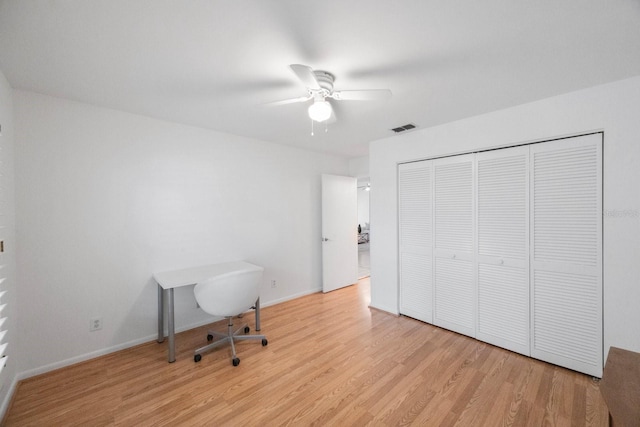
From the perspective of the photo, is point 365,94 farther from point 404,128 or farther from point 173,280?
point 173,280

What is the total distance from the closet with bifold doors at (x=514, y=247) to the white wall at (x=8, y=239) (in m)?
3.67

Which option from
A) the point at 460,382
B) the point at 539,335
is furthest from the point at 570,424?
the point at 539,335

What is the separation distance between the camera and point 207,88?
6.91ft

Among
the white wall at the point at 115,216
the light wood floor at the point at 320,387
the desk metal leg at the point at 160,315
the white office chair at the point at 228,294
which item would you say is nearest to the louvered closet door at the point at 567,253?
the light wood floor at the point at 320,387

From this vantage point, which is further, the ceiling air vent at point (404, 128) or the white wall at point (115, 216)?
the ceiling air vent at point (404, 128)

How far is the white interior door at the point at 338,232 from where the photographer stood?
435 centimetres

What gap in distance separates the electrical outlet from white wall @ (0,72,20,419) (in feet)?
1.51

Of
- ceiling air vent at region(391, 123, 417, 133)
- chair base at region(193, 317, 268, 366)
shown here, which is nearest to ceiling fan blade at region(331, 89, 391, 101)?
ceiling air vent at region(391, 123, 417, 133)

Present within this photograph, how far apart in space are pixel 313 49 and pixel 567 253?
2.64 meters

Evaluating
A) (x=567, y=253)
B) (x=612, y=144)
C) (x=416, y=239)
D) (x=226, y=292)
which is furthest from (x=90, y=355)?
(x=612, y=144)

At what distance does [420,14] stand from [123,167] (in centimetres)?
288

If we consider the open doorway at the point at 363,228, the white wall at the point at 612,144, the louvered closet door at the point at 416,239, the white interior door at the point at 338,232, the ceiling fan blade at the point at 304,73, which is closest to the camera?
the ceiling fan blade at the point at 304,73

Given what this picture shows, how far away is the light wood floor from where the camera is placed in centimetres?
174

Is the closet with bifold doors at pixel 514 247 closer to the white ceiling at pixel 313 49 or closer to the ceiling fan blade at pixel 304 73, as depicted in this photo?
the white ceiling at pixel 313 49
